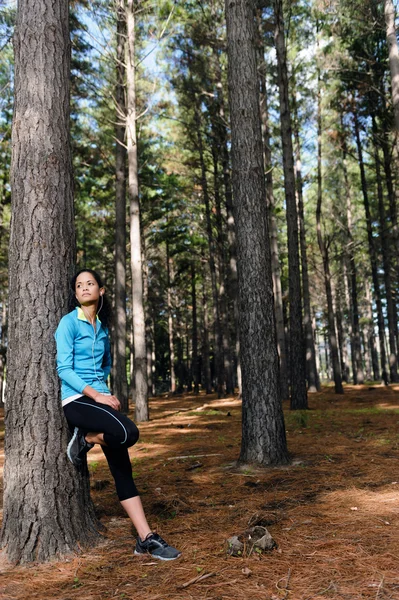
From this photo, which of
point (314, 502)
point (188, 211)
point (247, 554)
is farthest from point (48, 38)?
point (188, 211)

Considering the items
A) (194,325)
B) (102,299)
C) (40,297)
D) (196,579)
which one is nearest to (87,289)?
(102,299)

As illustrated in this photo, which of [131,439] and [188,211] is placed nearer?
[131,439]

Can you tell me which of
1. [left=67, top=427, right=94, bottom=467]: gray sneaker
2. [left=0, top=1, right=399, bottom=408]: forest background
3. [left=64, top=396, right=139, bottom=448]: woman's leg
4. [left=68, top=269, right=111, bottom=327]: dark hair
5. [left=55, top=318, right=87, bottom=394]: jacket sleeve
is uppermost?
[left=0, top=1, right=399, bottom=408]: forest background

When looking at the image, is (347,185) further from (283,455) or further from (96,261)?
(283,455)

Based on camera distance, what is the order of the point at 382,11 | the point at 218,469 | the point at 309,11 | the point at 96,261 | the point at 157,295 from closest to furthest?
1. the point at 218,469
2. the point at 382,11
3. the point at 309,11
4. the point at 96,261
5. the point at 157,295

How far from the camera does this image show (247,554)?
9.87 ft

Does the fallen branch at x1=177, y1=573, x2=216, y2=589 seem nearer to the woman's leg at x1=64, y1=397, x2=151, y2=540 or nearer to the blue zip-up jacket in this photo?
the woman's leg at x1=64, y1=397, x2=151, y2=540

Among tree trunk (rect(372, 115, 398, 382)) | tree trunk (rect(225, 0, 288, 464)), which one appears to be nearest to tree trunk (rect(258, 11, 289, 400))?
tree trunk (rect(372, 115, 398, 382))

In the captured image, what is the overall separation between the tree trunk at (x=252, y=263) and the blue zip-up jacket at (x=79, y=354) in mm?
2562

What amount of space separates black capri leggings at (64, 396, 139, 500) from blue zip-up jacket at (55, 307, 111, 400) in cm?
12

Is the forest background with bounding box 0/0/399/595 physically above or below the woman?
above

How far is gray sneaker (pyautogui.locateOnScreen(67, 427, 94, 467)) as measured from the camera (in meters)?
3.28

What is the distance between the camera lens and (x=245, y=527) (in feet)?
11.4

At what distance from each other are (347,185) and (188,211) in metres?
8.03
